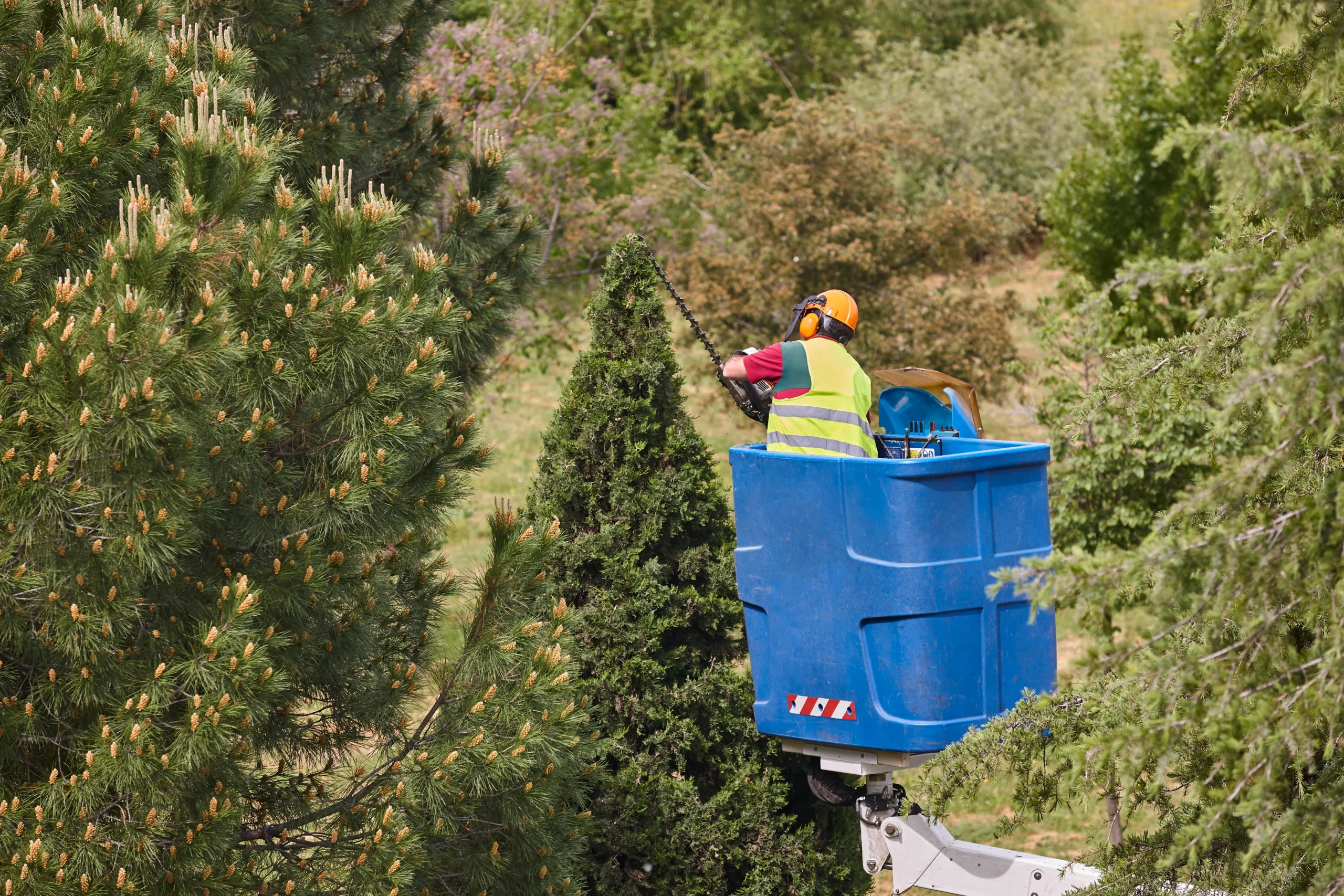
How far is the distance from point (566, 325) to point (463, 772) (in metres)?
10.5

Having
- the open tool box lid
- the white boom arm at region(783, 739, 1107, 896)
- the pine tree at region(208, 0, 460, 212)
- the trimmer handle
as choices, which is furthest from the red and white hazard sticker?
the pine tree at region(208, 0, 460, 212)

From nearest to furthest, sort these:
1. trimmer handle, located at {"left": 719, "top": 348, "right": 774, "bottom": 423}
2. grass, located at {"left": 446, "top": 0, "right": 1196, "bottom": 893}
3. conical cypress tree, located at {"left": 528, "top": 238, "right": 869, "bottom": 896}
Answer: trimmer handle, located at {"left": 719, "top": 348, "right": 774, "bottom": 423}
conical cypress tree, located at {"left": 528, "top": 238, "right": 869, "bottom": 896}
grass, located at {"left": 446, "top": 0, "right": 1196, "bottom": 893}

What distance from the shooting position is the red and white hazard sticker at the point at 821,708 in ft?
14.9

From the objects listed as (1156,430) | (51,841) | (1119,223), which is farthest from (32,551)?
(1119,223)

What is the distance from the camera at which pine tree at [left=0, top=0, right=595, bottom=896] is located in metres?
3.51

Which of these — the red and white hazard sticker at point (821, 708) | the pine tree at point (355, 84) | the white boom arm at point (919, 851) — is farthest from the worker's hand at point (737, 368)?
the pine tree at point (355, 84)

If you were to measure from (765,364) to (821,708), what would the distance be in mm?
1163

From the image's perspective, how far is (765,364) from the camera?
4.89 meters

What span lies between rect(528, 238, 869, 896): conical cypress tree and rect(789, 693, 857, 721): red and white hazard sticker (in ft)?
2.07

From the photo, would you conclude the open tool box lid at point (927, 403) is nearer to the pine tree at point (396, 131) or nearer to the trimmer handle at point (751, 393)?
the trimmer handle at point (751, 393)

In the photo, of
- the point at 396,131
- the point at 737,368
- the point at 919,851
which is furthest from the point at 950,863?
the point at 396,131

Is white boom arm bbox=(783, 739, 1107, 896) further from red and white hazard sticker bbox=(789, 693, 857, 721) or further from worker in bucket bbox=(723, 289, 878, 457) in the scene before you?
worker in bucket bbox=(723, 289, 878, 457)

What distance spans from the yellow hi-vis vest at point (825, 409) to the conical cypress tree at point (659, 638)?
2.13 feet

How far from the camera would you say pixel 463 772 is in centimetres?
410
